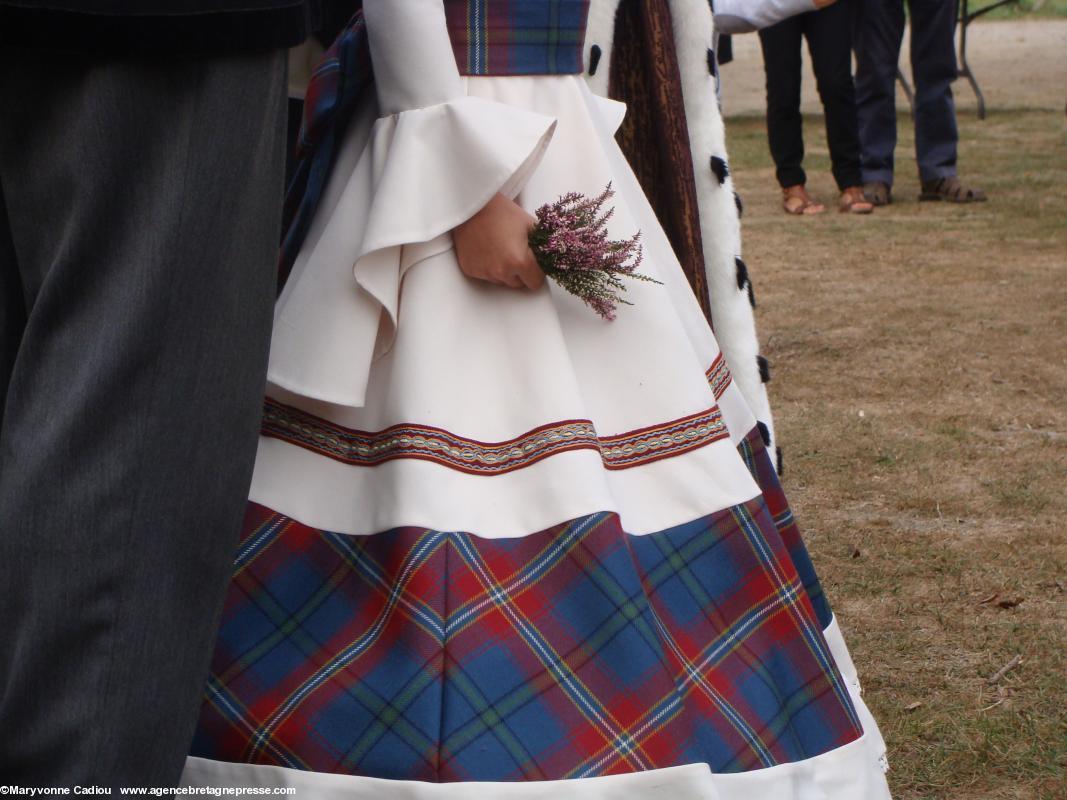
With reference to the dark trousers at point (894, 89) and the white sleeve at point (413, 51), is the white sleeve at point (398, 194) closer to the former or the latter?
the white sleeve at point (413, 51)

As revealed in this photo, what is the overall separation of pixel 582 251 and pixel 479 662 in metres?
0.43

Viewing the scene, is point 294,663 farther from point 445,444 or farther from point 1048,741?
point 1048,741

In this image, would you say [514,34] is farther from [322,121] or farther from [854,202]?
[854,202]

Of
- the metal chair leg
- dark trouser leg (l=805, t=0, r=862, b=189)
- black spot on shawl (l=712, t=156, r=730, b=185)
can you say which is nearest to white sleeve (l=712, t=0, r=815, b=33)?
black spot on shawl (l=712, t=156, r=730, b=185)

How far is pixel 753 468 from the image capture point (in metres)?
1.68

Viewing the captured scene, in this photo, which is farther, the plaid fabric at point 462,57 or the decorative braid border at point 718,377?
the decorative braid border at point 718,377

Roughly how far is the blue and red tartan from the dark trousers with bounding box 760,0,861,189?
5438 mm

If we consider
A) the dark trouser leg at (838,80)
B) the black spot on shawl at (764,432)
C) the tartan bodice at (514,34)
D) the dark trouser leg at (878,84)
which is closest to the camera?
the tartan bodice at (514,34)

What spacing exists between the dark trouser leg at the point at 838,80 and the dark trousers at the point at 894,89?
0.58ft

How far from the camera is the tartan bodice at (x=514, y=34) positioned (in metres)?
1.54

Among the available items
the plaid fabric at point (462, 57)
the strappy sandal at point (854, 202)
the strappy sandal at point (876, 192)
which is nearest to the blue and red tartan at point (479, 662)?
the plaid fabric at point (462, 57)

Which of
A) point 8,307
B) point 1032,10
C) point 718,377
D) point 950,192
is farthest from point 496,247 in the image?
point 1032,10

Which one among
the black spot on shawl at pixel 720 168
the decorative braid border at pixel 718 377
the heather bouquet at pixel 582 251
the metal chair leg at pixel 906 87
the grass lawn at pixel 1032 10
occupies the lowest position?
the grass lawn at pixel 1032 10

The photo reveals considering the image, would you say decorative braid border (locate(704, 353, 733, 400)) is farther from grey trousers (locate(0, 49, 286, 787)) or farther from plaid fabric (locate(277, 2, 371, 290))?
grey trousers (locate(0, 49, 286, 787))
